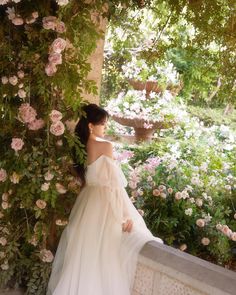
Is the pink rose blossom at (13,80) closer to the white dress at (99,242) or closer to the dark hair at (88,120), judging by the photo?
the dark hair at (88,120)

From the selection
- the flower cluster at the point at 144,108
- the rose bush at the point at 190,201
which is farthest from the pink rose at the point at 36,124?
the flower cluster at the point at 144,108

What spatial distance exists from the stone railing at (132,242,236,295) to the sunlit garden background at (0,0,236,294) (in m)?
0.56

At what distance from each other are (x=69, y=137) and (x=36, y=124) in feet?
0.62

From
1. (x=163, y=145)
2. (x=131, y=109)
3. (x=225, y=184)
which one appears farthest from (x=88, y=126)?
(x=131, y=109)

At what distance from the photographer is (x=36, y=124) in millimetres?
2260

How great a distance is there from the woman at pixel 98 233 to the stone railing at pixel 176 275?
81 millimetres

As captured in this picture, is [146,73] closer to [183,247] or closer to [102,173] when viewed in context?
[183,247]

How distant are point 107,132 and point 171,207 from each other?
8.72 feet

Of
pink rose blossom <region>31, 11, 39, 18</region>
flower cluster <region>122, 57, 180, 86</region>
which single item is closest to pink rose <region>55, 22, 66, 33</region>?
pink rose blossom <region>31, 11, 39, 18</region>

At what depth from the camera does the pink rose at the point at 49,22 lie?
210 centimetres

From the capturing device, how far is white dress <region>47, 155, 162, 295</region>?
240 centimetres

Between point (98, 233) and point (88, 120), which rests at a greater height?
point (88, 120)

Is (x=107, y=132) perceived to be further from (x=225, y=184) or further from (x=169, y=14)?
(x=169, y=14)

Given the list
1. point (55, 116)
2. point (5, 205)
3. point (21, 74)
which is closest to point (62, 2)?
point (21, 74)
